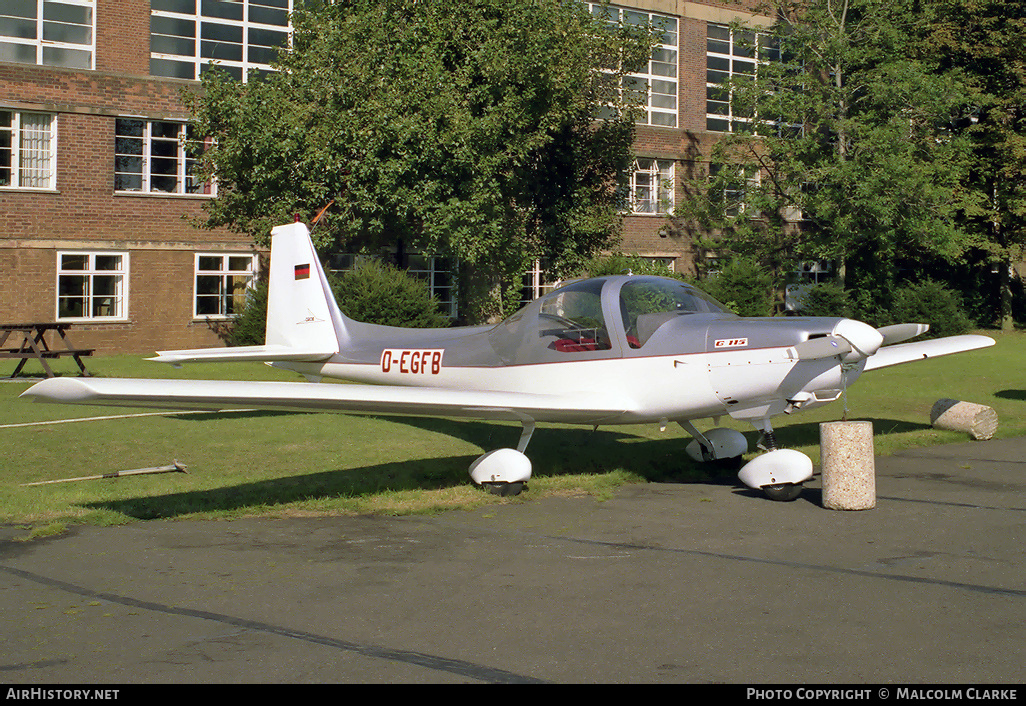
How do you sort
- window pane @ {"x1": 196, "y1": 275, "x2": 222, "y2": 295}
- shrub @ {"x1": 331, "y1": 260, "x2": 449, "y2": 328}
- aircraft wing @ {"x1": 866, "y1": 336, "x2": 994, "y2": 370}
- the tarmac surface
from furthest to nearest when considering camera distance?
window pane @ {"x1": 196, "y1": 275, "x2": 222, "y2": 295}, shrub @ {"x1": 331, "y1": 260, "x2": 449, "y2": 328}, aircraft wing @ {"x1": 866, "y1": 336, "x2": 994, "y2": 370}, the tarmac surface

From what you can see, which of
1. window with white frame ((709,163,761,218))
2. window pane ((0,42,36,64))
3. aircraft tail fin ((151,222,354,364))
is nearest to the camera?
aircraft tail fin ((151,222,354,364))

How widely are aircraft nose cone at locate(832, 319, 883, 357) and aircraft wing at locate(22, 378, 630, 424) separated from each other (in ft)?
6.61

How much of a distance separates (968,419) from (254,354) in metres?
8.78

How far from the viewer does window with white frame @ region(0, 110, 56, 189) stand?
25547mm

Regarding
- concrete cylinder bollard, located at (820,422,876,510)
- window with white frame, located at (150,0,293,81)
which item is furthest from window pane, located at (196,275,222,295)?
concrete cylinder bollard, located at (820,422,876,510)

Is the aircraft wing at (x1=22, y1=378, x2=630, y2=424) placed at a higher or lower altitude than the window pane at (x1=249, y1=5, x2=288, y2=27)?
lower

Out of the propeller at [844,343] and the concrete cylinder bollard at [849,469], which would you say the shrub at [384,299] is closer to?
the propeller at [844,343]

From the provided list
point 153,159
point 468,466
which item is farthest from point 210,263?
point 468,466

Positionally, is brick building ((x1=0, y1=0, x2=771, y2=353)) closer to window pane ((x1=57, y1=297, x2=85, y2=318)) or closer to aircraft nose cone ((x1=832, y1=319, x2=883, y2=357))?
window pane ((x1=57, y1=297, x2=85, y2=318))

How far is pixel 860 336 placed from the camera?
334 inches

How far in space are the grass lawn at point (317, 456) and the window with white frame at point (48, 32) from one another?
13.8m

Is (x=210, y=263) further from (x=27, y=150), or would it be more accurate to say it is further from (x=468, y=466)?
(x=468, y=466)

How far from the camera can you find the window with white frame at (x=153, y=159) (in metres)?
27.0
